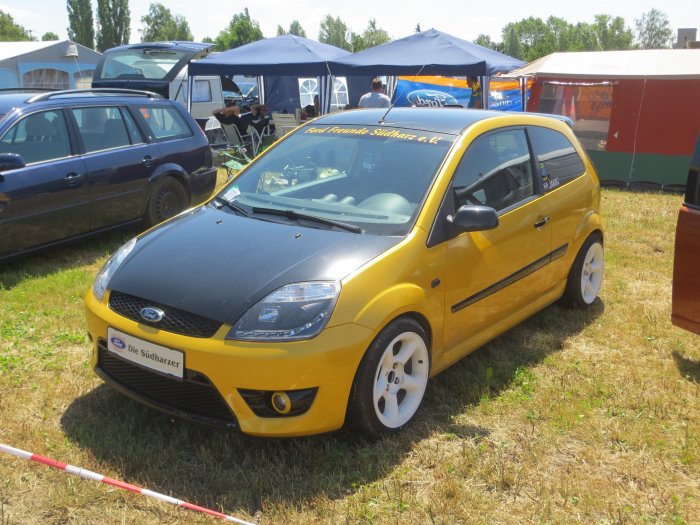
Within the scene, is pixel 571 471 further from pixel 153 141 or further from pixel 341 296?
pixel 153 141

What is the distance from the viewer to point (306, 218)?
3.64 metres

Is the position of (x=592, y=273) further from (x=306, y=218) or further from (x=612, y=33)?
(x=612, y=33)

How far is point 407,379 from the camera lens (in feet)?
11.1

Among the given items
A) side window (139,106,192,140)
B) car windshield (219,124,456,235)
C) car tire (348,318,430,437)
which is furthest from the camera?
side window (139,106,192,140)

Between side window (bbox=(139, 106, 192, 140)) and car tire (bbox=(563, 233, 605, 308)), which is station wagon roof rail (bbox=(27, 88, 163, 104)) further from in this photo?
car tire (bbox=(563, 233, 605, 308))

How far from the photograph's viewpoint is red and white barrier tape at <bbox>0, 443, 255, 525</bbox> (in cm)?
271

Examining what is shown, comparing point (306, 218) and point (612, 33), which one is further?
point (612, 33)

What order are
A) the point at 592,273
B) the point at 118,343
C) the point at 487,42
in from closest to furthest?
1. the point at 118,343
2. the point at 592,273
3. the point at 487,42

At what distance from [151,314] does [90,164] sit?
385cm

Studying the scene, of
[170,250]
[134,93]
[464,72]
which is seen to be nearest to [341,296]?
[170,250]

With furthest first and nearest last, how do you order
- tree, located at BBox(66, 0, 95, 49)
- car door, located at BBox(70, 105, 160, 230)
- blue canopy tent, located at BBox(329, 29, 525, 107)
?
tree, located at BBox(66, 0, 95, 49)
blue canopy tent, located at BBox(329, 29, 525, 107)
car door, located at BBox(70, 105, 160, 230)

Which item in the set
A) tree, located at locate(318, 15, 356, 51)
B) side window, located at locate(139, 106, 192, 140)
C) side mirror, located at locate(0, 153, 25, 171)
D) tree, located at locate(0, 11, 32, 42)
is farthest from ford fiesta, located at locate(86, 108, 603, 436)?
tree, located at locate(318, 15, 356, 51)

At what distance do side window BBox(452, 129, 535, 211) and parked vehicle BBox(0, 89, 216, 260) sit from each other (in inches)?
151

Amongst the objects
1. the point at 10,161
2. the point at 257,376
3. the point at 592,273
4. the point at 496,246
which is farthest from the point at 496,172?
the point at 10,161
